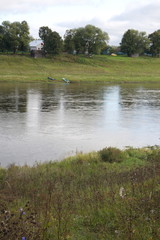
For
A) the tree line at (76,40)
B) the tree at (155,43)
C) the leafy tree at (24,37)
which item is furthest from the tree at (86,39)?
the tree at (155,43)

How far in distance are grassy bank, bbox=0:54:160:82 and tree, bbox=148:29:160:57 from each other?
2003 centimetres

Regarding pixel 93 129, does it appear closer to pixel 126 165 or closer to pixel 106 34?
pixel 126 165

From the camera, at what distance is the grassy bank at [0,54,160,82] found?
72363 millimetres

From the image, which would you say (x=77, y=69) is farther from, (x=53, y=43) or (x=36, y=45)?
(x=36, y=45)

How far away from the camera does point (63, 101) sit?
3566cm

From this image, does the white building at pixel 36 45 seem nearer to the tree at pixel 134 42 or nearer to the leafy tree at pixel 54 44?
the leafy tree at pixel 54 44

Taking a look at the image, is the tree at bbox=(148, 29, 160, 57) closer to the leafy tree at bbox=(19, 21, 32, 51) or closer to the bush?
the leafy tree at bbox=(19, 21, 32, 51)

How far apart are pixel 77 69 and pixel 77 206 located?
260ft

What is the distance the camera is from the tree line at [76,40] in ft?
326

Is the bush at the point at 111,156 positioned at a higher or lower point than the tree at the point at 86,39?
lower

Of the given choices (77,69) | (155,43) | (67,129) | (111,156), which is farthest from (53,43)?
(111,156)

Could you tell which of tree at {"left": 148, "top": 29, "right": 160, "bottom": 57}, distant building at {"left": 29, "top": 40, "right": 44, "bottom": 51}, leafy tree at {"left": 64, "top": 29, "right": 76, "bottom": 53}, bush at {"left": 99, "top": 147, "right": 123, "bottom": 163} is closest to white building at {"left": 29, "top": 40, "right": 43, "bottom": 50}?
distant building at {"left": 29, "top": 40, "right": 44, "bottom": 51}

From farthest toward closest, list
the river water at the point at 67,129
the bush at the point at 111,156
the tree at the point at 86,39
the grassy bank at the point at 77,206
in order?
the tree at the point at 86,39 → the river water at the point at 67,129 → the bush at the point at 111,156 → the grassy bank at the point at 77,206

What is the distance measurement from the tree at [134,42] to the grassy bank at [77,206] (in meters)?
116
